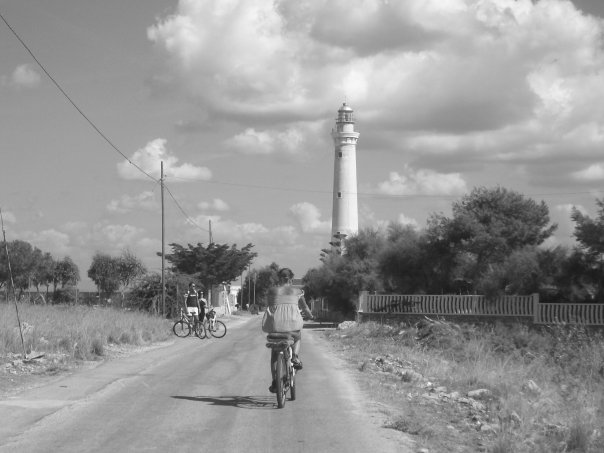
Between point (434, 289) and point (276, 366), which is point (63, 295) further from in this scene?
point (276, 366)

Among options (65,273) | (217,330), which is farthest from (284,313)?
(65,273)

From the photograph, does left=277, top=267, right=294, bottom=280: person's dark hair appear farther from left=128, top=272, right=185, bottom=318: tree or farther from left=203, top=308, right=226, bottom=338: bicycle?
left=128, top=272, right=185, bottom=318: tree

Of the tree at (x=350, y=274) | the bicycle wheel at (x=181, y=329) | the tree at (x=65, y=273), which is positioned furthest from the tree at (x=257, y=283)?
the bicycle wheel at (x=181, y=329)

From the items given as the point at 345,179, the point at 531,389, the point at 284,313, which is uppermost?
the point at 345,179

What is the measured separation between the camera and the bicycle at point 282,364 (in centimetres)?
1087

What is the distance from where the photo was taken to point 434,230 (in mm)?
42062

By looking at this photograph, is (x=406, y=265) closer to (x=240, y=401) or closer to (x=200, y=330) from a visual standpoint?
(x=200, y=330)

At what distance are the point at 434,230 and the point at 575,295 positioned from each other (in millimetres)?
9297

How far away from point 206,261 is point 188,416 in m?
57.5

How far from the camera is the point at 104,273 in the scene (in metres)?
92.2

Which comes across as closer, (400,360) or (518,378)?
(518,378)

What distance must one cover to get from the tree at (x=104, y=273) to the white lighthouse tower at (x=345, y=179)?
95.2 ft

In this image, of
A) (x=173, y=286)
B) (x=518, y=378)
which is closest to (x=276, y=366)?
(x=518, y=378)

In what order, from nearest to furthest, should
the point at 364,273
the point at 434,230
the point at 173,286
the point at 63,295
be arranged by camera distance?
the point at 434,230, the point at 173,286, the point at 364,273, the point at 63,295
